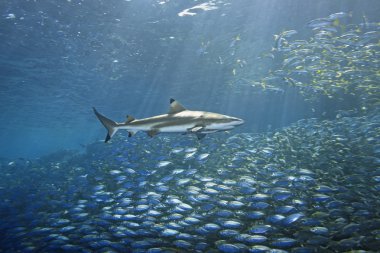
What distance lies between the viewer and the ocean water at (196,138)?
Result: 744 cm

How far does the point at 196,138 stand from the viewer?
575 inches

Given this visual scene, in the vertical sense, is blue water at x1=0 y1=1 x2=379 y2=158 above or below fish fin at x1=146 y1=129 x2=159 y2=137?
above

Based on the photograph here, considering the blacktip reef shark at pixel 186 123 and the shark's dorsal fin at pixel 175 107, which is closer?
the blacktip reef shark at pixel 186 123

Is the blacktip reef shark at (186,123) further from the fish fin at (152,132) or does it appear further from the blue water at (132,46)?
the blue water at (132,46)

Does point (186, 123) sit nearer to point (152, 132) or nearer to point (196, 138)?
point (152, 132)

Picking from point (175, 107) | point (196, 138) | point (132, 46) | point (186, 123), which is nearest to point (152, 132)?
point (175, 107)

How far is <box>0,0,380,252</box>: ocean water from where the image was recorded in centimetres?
744

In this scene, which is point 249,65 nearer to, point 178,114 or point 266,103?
point 266,103

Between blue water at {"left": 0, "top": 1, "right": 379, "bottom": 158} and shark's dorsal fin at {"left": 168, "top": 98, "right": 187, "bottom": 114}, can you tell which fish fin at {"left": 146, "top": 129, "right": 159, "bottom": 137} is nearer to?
shark's dorsal fin at {"left": 168, "top": 98, "right": 187, "bottom": 114}

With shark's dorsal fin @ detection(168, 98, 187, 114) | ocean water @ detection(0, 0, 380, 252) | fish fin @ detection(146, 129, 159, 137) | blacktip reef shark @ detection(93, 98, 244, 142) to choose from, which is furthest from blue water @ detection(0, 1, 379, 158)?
fish fin @ detection(146, 129, 159, 137)

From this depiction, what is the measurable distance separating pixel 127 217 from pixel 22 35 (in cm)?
1566

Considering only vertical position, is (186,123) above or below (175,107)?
below

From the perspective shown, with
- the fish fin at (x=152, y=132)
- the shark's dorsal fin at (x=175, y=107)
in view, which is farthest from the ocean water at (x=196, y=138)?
the shark's dorsal fin at (x=175, y=107)

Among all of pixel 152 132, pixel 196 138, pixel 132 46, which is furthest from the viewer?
pixel 132 46
